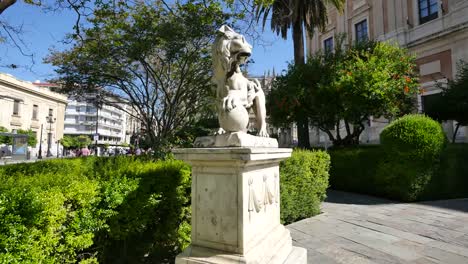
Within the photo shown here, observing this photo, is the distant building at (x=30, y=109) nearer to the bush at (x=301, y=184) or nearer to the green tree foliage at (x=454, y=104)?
the bush at (x=301, y=184)

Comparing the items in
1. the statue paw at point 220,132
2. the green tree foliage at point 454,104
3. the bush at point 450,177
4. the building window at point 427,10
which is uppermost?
the building window at point 427,10

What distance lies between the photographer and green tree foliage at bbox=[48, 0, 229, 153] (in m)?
9.87

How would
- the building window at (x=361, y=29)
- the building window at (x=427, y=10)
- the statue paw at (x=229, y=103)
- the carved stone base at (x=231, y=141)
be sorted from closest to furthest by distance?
the carved stone base at (x=231, y=141)
the statue paw at (x=229, y=103)
the building window at (x=427, y=10)
the building window at (x=361, y=29)

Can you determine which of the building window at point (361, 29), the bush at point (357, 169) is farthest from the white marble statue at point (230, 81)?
the building window at point (361, 29)

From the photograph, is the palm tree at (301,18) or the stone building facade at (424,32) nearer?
the palm tree at (301,18)

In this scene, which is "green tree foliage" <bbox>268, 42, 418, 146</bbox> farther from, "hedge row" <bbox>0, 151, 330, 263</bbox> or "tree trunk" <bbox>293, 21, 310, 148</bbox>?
"hedge row" <bbox>0, 151, 330, 263</bbox>

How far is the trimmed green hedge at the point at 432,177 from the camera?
9.53 meters

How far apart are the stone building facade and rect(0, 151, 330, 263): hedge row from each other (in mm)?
15154

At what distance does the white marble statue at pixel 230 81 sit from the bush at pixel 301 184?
2.98 metres

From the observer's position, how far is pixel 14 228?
2465 millimetres

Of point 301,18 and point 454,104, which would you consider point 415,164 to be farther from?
point 301,18

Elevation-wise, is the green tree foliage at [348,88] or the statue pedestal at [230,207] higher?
the green tree foliage at [348,88]

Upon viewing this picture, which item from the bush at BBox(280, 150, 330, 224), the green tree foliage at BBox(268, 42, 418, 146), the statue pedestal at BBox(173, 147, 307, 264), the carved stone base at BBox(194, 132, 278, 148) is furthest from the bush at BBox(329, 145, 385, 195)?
the carved stone base at BBox(194, 132, 278, 148)

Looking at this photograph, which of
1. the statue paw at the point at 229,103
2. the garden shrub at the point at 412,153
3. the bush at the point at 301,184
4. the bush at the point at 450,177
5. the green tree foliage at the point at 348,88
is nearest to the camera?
the statue paw at the point at 229,103
